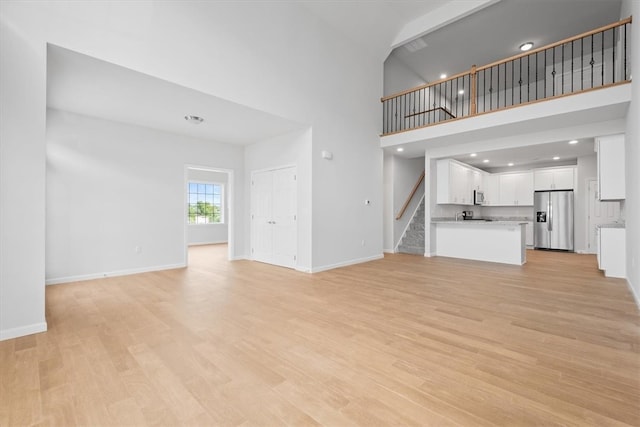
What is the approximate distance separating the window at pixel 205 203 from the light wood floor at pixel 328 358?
231 inches

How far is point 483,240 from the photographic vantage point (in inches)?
253

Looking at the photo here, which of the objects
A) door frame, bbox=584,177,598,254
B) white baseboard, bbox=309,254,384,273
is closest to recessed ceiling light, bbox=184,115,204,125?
white baseboard, bbox=309,254,384,273

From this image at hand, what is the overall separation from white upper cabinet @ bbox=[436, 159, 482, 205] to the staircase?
118cm

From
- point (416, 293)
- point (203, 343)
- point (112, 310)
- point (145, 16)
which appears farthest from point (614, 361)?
point (145, 16)

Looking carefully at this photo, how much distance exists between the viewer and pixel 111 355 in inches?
86.0

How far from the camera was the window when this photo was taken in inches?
382

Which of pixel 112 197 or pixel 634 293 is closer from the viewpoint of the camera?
pixel 634 293

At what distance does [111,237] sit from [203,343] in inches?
147

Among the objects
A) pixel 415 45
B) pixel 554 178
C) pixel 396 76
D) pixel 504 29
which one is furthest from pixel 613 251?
pixel 396 76

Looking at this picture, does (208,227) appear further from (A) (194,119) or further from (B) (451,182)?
(B) (451,182)

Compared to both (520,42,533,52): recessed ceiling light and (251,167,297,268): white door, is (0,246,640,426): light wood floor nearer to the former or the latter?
(251,167,297,268): white door

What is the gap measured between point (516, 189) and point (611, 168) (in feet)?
13.0

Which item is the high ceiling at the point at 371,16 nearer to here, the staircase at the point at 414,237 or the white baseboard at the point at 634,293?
the staircase at the point at 414,237

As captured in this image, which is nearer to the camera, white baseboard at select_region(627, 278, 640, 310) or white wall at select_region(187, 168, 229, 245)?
white baseboard at select_region(627, 278, 640, 310)
